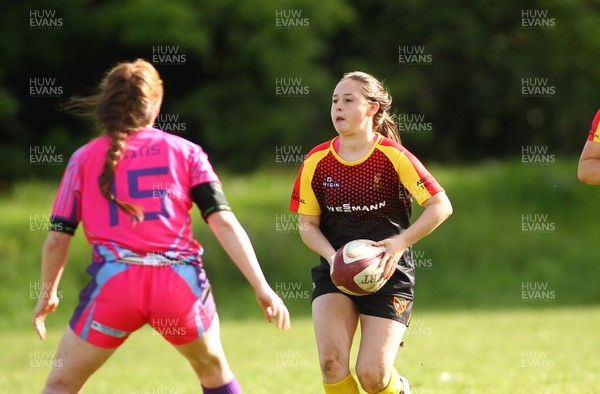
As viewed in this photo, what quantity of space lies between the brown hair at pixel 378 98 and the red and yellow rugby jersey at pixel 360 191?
0.19m

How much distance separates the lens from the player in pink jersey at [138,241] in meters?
3.89

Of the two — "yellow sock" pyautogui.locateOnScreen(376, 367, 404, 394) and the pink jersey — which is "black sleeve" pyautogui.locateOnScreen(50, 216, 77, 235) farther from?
"yellow sock" pyautogui.locateOnScreen(376, 367, 404, 394)

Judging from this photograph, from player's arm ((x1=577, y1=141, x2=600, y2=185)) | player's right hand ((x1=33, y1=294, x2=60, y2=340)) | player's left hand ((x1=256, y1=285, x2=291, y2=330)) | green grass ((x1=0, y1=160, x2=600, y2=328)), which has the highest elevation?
player's arm ((x1=577, y1=141, x2=600, y2=185))

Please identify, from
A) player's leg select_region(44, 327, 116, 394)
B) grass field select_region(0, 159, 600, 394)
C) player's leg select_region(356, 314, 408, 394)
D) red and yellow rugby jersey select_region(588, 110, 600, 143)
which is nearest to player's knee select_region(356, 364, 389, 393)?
player's leg select_region(356, 314, 408, 394)

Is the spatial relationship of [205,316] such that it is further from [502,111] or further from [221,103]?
[502,111]

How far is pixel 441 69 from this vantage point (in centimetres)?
3064

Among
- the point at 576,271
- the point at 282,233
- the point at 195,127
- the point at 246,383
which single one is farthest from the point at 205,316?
the point at 195,127

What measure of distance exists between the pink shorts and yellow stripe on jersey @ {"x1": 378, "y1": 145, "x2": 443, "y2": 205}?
61.3 inches

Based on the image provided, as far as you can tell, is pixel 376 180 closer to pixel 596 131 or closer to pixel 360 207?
pixel 360 207

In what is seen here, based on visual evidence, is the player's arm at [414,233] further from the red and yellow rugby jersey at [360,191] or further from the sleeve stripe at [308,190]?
the sleeve stripe at [308,190]

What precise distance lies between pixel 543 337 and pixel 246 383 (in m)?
5.37

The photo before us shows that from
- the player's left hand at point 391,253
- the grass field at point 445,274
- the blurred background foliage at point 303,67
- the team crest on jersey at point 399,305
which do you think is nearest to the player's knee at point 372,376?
the team crest on jersey at point 399,305

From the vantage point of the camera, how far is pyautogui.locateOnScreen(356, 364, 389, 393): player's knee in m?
4.92

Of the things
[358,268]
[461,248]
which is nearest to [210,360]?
[358,268]
